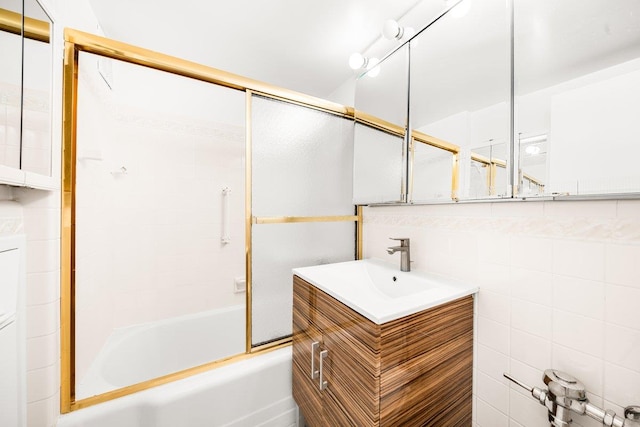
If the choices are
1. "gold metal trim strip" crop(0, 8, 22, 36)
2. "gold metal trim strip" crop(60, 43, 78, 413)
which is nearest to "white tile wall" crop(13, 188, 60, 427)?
"gold metal trim strip" crop(60, 43, 78, 413)

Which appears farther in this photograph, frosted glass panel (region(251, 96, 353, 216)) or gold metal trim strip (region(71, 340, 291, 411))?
frosted glass panel (region(251, 96, 353, 216))

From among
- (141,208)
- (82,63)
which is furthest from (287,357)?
(82,63)

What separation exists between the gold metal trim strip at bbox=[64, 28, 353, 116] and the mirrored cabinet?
0.37 ft

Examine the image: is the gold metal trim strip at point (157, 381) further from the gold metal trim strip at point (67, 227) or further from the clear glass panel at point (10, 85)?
the clear glass panel at point (10, 85)

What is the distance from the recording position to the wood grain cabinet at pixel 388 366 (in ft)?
2.33

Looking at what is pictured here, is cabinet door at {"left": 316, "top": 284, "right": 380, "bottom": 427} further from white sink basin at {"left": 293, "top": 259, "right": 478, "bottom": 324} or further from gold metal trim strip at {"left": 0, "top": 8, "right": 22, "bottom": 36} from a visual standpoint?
gold metal trim strip at {"left": 0, "top": 8, "right": 22, "bottom": 36}

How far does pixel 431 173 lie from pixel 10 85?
1.49 meters

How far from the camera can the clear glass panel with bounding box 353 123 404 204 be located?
1.29 m

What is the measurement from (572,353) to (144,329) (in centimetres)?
229

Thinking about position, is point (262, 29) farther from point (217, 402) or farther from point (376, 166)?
point (217, 402)

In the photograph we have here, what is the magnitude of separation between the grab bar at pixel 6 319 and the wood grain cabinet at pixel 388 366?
948mm

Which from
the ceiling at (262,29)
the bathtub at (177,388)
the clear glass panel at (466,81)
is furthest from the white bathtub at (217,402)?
the ceiling at (262,29)

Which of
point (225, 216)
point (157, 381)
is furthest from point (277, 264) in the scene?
point (225, 216)

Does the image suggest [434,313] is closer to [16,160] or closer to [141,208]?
[16,160]
